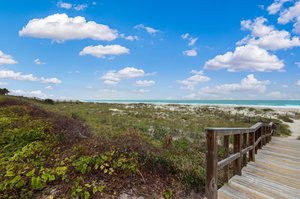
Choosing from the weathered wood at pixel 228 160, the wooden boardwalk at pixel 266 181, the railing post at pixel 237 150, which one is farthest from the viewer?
the railing post at pixel 237 150

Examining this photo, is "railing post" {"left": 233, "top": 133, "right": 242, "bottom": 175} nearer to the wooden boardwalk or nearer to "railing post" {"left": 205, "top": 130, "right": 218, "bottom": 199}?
the wooden boardwalk

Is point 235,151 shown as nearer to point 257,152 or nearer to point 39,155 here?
point 257,152

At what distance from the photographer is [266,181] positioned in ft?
15.6

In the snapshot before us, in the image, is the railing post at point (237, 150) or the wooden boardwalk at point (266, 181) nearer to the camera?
the wooden boardwalk at point (266, 181)

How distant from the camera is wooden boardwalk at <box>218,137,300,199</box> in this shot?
4113 mm

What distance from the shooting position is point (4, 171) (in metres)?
4.44

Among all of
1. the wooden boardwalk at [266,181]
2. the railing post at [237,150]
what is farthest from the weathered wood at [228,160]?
the wooden boardwalk at [266,181]

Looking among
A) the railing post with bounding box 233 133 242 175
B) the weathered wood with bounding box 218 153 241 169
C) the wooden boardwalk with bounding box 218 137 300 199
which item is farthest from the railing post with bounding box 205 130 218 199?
the railing post with bounding box 233 133 242 175

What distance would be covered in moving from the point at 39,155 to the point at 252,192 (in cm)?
503

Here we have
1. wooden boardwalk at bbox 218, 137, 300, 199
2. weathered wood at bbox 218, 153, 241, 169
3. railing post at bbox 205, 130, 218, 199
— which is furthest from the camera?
wooden boardwalk at bbox 218, 137, 300, 199

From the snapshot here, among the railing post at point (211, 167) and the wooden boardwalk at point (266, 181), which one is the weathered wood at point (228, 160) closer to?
the railing post at point (211, 167)

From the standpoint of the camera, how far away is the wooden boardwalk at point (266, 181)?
13.5ft

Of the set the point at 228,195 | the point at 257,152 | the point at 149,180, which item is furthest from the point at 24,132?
the point at 257,152

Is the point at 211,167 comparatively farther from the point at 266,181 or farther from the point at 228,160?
the point at 266,181
